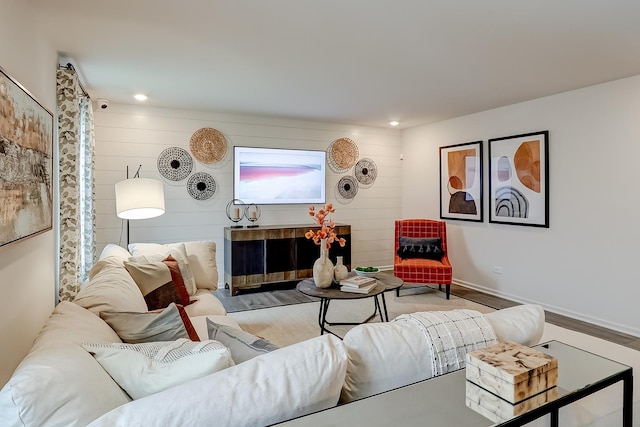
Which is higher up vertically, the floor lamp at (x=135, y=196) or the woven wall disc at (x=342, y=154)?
the woven wall disc at (x=342, y=154)

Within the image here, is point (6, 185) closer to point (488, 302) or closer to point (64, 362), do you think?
point (64, 362)

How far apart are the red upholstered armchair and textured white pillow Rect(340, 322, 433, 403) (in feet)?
11.0

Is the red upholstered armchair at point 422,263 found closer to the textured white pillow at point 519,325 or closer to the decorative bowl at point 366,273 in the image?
the decorative bowl at point 366,273

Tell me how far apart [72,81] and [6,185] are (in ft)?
5.79

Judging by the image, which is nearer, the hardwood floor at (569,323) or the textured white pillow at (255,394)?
the textured white pillow at (255,394)

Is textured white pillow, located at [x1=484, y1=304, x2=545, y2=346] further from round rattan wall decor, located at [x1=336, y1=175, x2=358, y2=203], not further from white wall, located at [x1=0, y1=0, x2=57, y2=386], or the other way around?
round rattan wall decor, located at [x1=336, y1=175, x2=358, y2=203]

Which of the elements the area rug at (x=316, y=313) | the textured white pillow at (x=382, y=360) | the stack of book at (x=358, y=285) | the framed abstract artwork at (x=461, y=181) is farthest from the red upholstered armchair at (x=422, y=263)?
the textured white pillow at (x=382, y=360)

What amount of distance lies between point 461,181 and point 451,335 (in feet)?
14.6

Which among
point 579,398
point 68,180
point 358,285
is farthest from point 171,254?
point 579,398

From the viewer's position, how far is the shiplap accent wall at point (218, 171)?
4.74 meters

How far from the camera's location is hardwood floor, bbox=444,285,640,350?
3.51 meters

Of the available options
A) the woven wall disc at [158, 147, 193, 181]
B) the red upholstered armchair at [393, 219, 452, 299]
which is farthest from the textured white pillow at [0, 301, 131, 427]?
the woven wall disc at [158, 147, 193, 181]

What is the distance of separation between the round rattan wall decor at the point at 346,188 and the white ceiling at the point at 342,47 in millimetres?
1822

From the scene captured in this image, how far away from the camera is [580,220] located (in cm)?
409
